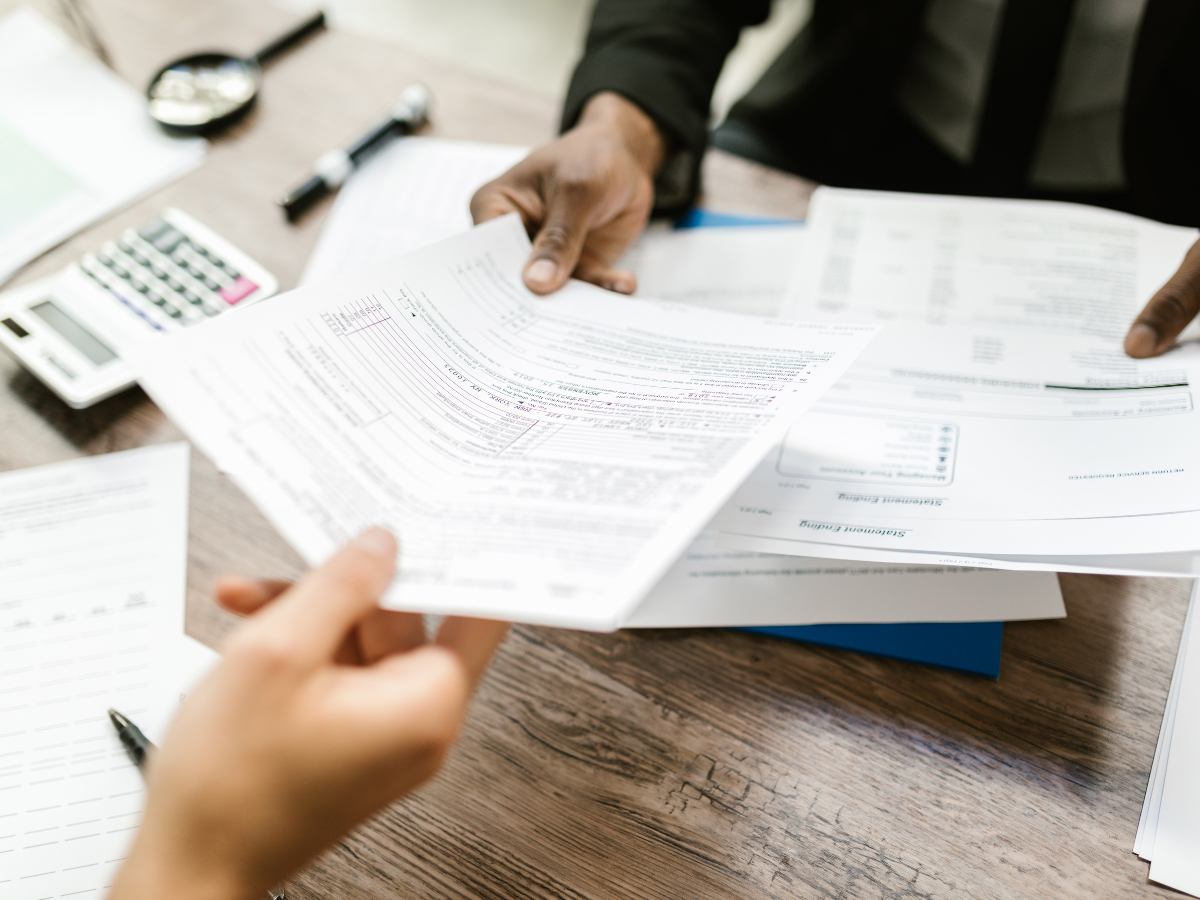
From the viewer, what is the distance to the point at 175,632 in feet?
1.77

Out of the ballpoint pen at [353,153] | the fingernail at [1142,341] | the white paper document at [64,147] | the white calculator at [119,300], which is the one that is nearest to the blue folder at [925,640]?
the fingernail at [1142,341]

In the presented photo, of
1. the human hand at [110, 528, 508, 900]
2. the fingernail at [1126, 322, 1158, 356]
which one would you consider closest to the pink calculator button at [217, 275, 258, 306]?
the human hand at [110, 528, 508, 900]

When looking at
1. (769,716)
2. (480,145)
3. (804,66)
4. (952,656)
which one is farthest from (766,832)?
(804,66)

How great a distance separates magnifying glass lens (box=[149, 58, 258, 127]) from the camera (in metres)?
0.87

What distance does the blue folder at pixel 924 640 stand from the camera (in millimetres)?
499

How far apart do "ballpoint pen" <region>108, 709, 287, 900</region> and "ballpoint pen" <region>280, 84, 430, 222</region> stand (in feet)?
1.76

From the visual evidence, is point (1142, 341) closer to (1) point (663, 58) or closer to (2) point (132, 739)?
(1) point (663, 58)

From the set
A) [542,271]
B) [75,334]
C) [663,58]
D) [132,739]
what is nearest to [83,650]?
[132,739]

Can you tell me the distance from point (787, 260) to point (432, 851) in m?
0.59

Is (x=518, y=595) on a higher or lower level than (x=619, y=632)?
higher

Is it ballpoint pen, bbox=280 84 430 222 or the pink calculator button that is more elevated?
ballpoint pen, bbox=280 84 430 222

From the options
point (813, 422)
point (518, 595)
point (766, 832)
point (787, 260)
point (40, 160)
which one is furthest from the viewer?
point (40, 160)

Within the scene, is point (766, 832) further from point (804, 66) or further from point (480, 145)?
point (804, 66)

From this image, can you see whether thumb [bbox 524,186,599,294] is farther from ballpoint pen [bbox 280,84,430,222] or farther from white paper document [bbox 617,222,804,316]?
ballpoint pen [bbox 280,84,430,222]
